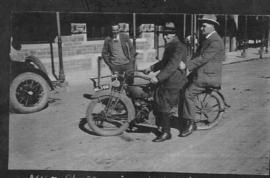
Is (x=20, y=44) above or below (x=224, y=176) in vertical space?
above

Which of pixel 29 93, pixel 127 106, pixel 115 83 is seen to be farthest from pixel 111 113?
pixel 29 93

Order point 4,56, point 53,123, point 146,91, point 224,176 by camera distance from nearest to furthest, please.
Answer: point 224,176 → point 4,56 → point 146,91 → point 53,123

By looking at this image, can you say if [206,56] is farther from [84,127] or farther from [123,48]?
[84,127]

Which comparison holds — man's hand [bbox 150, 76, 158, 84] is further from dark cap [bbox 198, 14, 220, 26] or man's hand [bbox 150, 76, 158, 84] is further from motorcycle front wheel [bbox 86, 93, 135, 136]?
dark cap [bbox 198, 14, 220, 26]

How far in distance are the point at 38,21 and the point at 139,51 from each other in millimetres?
1304

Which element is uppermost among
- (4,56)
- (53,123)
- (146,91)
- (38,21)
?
(38,21)

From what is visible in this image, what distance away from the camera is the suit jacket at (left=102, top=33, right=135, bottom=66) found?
4.73 meters

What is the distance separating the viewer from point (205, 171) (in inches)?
162

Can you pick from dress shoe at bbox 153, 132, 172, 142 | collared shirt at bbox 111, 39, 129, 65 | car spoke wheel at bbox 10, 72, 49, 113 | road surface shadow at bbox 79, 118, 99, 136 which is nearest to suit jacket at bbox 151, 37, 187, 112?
dress shoe at bbox 153, 132, 172, 142

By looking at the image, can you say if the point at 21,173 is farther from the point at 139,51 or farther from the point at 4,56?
the point at 139,51

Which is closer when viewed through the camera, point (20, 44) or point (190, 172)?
point (190, 172)

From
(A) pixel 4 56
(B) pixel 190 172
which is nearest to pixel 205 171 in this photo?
(B) pixel 190 172

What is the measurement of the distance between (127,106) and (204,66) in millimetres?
1012

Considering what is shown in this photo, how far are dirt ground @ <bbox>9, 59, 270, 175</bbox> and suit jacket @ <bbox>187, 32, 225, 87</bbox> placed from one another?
61 centimetres
